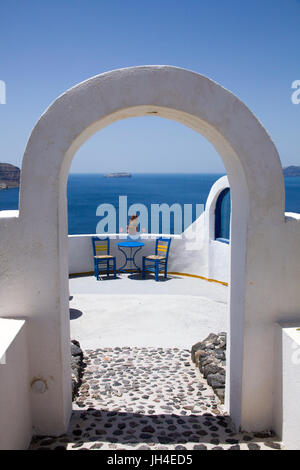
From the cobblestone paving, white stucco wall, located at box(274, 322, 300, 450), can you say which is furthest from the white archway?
the cobblestone paving

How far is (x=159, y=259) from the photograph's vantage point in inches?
446

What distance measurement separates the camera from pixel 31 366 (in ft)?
13.7

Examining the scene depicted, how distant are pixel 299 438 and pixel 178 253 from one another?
8494 millimetres

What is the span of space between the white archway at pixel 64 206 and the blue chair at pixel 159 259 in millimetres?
6929

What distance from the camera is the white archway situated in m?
3.87

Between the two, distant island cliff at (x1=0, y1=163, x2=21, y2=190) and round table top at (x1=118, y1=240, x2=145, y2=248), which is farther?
round table top at (x1=118, y1=240, x2=145, y2=248)

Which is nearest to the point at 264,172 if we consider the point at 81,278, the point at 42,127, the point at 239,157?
the point at 239,157

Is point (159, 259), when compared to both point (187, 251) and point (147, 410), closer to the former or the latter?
point (187, 251)

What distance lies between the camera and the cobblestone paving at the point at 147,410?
13.4ft

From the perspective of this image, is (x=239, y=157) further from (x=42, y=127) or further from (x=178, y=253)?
(x=178, y=253)

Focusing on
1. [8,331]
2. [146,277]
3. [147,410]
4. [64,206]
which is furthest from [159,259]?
[8,331]

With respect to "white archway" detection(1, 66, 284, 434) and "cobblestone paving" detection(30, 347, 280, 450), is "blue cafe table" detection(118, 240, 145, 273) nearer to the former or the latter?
"cobblestone paving" detection(30, 347, 280, 450)

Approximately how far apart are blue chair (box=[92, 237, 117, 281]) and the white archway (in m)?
6.85
